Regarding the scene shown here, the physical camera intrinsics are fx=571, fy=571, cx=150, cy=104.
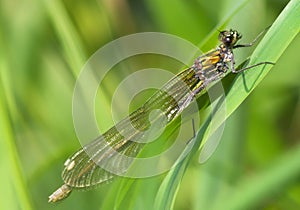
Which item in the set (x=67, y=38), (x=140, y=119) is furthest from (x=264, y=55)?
(x=67, y=38)

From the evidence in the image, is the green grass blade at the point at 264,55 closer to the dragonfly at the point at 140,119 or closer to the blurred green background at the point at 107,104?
the blurred green background at the point at 107,104

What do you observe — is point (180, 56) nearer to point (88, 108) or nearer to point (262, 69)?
point (88, 108)

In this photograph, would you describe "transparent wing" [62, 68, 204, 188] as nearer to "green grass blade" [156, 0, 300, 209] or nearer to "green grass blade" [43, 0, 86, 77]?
"green grass blade" [43, 0, 86, 77]

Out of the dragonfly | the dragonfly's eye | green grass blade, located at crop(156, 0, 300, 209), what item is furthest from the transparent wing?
green grass blade, located at crop(156, 0, 300, 209)

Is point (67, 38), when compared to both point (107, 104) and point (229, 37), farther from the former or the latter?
point (229, 37)

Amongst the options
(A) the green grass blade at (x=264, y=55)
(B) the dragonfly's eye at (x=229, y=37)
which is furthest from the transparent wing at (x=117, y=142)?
(A) the green grass blade at (x=264, y=55)

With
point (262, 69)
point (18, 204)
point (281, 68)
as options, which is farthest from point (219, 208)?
point (281, 68)
